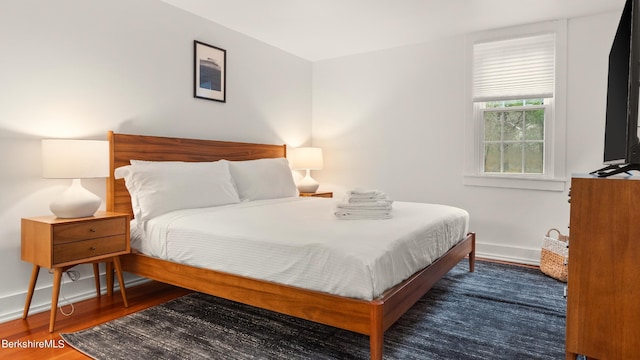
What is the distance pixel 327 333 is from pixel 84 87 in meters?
2.45

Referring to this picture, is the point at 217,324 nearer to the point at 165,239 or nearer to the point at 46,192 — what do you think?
the point at 165,239

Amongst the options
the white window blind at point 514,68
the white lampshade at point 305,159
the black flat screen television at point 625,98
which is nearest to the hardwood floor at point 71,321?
the white lampshade at point 305,159

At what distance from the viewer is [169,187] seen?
9.70 ft

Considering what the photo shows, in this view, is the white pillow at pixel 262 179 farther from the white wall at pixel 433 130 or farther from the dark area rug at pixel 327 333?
the white wall at pixel 433 130

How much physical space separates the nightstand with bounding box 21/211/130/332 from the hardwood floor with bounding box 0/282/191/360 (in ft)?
0.26

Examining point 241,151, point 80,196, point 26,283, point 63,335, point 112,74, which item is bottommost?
point 63,335

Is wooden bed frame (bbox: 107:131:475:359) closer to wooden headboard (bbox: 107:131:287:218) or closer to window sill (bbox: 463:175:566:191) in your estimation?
wooden headboard (bbox: 107:131:287:218)

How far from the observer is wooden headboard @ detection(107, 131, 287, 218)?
3.04 m

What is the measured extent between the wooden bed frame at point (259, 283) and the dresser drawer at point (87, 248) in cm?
19

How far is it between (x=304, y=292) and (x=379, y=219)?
843mm

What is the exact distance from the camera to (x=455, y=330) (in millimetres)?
2361

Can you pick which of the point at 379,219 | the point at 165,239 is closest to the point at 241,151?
the point at 165,239

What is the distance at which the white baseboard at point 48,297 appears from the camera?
2.55m

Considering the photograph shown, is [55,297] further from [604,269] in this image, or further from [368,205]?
[604,269]
